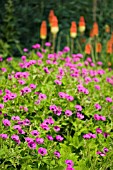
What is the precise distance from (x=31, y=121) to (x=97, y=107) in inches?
20.9

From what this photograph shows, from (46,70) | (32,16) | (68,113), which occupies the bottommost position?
(68,113)

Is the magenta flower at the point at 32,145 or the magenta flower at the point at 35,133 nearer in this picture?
the magenta flower at the point at 32,145

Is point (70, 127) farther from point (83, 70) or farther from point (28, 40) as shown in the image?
point (28, 40)

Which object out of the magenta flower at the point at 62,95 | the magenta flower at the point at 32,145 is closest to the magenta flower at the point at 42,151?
the magenta flower at the point at 32,145

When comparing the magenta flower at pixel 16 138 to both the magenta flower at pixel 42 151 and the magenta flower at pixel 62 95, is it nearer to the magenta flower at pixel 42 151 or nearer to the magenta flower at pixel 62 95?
the magenta flower at pixel 42 151

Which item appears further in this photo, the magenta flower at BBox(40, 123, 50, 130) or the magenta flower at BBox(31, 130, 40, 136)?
the magenta flower at BBox(40, 123, 50, 130)

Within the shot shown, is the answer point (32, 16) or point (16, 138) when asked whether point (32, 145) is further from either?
point (32, 16)

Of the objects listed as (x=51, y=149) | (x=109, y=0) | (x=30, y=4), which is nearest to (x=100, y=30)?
(x=109, y=0)

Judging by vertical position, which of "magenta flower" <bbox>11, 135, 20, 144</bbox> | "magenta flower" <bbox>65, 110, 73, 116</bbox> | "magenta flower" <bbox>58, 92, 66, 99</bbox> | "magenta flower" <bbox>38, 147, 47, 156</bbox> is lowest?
"magenta flower" <bbox>38, 147, 47, 156</bbox>

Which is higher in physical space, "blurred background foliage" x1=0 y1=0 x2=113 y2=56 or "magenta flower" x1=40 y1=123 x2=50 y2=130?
"blurred background foliage" x1=0 y1=0 x2=113 y2=56

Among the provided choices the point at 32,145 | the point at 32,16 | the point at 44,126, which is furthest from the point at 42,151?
the point at 32,16

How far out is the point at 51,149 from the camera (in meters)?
2.87

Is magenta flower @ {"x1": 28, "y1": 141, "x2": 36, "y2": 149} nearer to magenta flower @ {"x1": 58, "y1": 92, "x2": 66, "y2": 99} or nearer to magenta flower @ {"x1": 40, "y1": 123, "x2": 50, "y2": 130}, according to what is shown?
magenta flower @ {"x1": 40, "y1": 123, "x2": 50, "y2": 130}

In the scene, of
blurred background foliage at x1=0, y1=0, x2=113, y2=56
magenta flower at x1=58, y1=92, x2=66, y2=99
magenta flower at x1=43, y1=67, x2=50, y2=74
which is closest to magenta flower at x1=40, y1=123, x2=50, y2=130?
magenta flower at x1=58, y1=92, x2=66, y2=99
